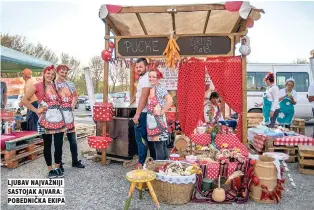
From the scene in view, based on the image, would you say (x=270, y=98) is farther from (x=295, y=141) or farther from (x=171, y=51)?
(x=171, y=51)

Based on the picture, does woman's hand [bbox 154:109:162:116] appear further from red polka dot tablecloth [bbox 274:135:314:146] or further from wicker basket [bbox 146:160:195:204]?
red polka dot tablecloth [bbox 274:135:314:146]

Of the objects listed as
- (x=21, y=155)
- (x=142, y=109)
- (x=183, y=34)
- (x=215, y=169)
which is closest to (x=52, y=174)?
(x=21, y=155)

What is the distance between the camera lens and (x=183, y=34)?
5.21 meters

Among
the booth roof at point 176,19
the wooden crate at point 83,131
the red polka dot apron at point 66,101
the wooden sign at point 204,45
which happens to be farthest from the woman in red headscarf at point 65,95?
the wooden crate at point 83,131

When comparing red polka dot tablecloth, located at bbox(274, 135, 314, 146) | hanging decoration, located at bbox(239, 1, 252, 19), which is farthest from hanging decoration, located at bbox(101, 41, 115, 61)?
red polka dot tablecloth, located at bbox(274, 135, 314, 146)

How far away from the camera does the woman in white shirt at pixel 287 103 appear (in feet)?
23.9

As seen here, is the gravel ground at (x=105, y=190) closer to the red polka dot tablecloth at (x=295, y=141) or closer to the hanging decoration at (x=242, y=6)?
the red polka dot tablecloth at (x=295, y=141)

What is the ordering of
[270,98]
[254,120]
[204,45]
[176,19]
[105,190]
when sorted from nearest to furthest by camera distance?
[105,190]
[204,45]
[176,19]
[270,98]
[254,120]

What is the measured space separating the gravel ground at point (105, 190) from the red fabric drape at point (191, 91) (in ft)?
5.47

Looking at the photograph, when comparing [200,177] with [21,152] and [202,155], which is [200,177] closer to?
[202,155]

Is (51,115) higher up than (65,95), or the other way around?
(65,95)

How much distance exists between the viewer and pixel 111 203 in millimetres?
3496

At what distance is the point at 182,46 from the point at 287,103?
3755mm

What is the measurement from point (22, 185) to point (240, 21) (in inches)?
197
